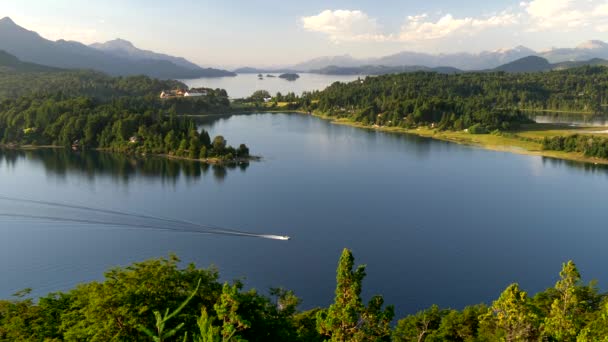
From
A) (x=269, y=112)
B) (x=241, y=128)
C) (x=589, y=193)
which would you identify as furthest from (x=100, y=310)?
(x=269, y=112)

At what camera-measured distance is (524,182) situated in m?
29.4

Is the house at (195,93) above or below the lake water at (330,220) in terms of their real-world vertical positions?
above

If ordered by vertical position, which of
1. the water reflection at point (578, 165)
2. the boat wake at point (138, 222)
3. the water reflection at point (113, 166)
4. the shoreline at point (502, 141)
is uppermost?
the shoreline at point (502, 141)

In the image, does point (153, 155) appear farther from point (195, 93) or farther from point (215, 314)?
point (195, 93)

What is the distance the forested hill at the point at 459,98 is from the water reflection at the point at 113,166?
94.7 feet

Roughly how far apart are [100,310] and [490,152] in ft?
126

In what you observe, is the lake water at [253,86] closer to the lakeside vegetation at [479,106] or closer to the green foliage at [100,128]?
the lakeside vegetation at [479,106]

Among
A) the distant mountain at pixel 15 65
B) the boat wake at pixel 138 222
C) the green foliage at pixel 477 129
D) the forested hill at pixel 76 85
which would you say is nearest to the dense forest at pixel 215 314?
the boat wake at pixel 138 222

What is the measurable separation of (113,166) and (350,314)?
99.0 feet

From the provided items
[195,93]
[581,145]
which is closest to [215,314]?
[581,145]

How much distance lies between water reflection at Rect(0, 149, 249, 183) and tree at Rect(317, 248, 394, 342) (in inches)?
914

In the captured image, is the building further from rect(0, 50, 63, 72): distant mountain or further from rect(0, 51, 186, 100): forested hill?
rect(0, 50, 63, 72): distant mountain

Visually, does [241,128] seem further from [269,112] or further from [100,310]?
[100,310]

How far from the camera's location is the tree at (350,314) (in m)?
7.16
